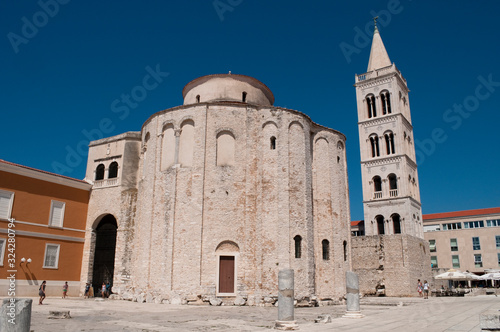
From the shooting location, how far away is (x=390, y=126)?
4825 centimetres

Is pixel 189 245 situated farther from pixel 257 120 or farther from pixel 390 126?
pixel 390 126

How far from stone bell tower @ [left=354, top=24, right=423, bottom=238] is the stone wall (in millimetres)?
11677

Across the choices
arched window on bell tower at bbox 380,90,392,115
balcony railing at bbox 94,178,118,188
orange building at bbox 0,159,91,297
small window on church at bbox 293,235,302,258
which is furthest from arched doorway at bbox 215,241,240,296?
arched window on bell tower at bbox 380,90,392,115

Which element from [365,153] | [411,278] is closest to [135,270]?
[411,278]

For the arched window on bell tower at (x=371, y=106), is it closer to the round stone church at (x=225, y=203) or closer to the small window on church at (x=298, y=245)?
the round stone church at (x=225, y=203)

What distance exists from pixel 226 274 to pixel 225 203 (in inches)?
152

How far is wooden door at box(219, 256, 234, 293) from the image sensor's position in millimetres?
21312

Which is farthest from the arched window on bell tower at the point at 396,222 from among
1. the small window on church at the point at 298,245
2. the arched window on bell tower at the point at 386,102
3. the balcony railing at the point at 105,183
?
the balcony railing at the point at 105,183

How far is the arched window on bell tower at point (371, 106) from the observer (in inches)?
1996

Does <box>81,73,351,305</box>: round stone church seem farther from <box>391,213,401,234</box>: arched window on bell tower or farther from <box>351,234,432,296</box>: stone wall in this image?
<box>391,213,401,234</box>: arched window on bell tower

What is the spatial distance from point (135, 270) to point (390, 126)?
118 ft

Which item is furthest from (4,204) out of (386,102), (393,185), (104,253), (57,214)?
(386,102)

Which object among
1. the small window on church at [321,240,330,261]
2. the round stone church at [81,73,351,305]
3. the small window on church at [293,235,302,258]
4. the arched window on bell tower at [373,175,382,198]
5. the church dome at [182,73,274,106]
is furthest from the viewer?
the arched window on bell tower at [373,175,382,198]

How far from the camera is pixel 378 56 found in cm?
5278
